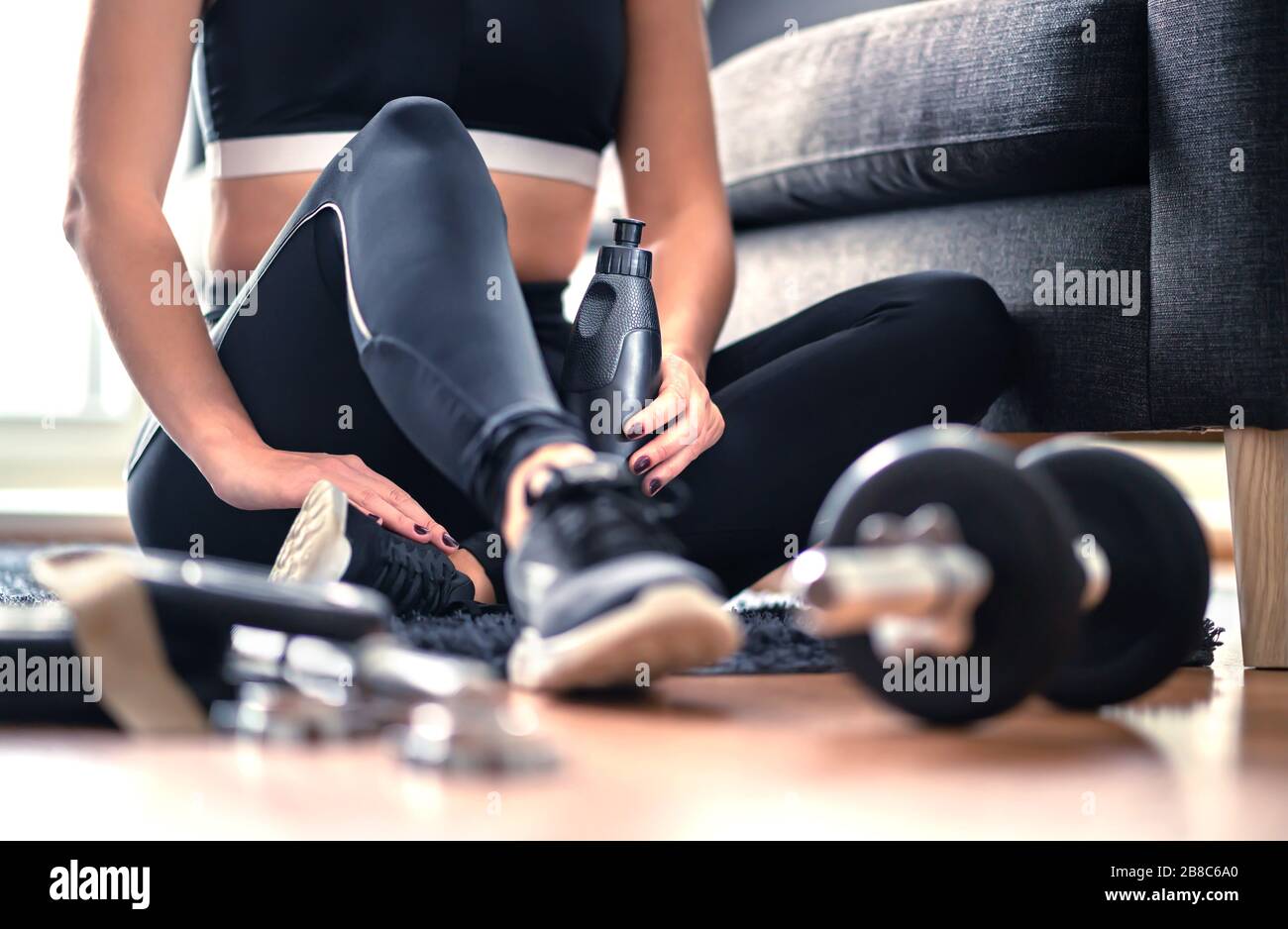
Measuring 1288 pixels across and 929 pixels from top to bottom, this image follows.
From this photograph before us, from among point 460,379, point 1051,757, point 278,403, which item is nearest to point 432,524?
point 278,403

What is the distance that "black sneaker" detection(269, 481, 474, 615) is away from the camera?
2.73 feet

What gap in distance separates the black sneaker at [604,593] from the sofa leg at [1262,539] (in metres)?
0.57

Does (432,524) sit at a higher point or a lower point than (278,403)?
lower

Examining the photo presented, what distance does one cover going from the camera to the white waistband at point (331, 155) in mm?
1124

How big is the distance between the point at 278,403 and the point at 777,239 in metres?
0.67

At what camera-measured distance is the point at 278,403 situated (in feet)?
3.38

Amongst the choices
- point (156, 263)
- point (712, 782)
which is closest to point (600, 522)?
point (712, 782)

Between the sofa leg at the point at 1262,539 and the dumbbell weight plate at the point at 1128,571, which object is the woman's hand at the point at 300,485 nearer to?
the dumbbell weight plate at the point at 1128,571

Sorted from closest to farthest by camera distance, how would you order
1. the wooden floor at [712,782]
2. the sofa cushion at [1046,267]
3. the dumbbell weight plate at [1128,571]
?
the wooden floor at [712,782] → the dumbbell weight plate at [1128,571] → the sofa cushion at [1046,267]

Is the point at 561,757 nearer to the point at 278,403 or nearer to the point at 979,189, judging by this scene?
the point at 278,403

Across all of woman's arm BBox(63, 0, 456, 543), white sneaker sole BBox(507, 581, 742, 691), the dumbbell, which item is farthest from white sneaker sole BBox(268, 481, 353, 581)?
the dumbbell

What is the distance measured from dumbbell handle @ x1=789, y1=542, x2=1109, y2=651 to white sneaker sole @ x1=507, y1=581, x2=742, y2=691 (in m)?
0.05

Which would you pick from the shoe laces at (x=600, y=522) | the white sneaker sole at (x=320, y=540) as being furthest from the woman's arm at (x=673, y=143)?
the shoe laces at (x=600, y=522)

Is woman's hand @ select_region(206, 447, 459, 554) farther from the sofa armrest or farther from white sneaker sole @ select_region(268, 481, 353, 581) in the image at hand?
the sofa armrest
